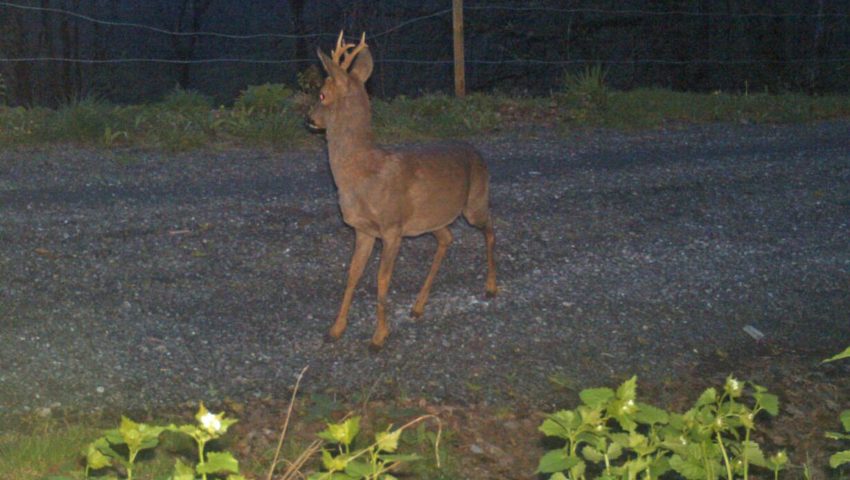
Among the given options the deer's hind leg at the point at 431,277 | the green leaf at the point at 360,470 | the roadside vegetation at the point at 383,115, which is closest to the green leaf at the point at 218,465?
the green leaf at the point at 360,470

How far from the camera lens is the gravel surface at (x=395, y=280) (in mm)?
6359

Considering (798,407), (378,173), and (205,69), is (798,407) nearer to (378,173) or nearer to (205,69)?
(378,173)

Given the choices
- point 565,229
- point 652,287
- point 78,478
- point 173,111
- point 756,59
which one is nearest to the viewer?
point 78,478

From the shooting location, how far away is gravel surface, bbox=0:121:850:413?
636 cm

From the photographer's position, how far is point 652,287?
7.95 m

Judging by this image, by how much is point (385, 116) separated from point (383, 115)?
3 centimetres

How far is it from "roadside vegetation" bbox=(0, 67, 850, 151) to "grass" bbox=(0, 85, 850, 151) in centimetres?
1

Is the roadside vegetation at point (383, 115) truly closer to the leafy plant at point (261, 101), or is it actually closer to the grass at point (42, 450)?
the leafy plant at point (261, 101)

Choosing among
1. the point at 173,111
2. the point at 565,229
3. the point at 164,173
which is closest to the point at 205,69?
the point at 173,111

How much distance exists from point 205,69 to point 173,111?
8.63 meters

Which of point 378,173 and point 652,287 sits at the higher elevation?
point 378,173

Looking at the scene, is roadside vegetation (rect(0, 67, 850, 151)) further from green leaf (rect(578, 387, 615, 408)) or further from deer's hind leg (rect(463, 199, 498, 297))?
green leaf (rect(578, 387, 615, 408))

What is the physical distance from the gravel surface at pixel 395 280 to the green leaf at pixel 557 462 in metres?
2.60

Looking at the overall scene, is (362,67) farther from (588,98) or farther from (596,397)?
(588,98)
